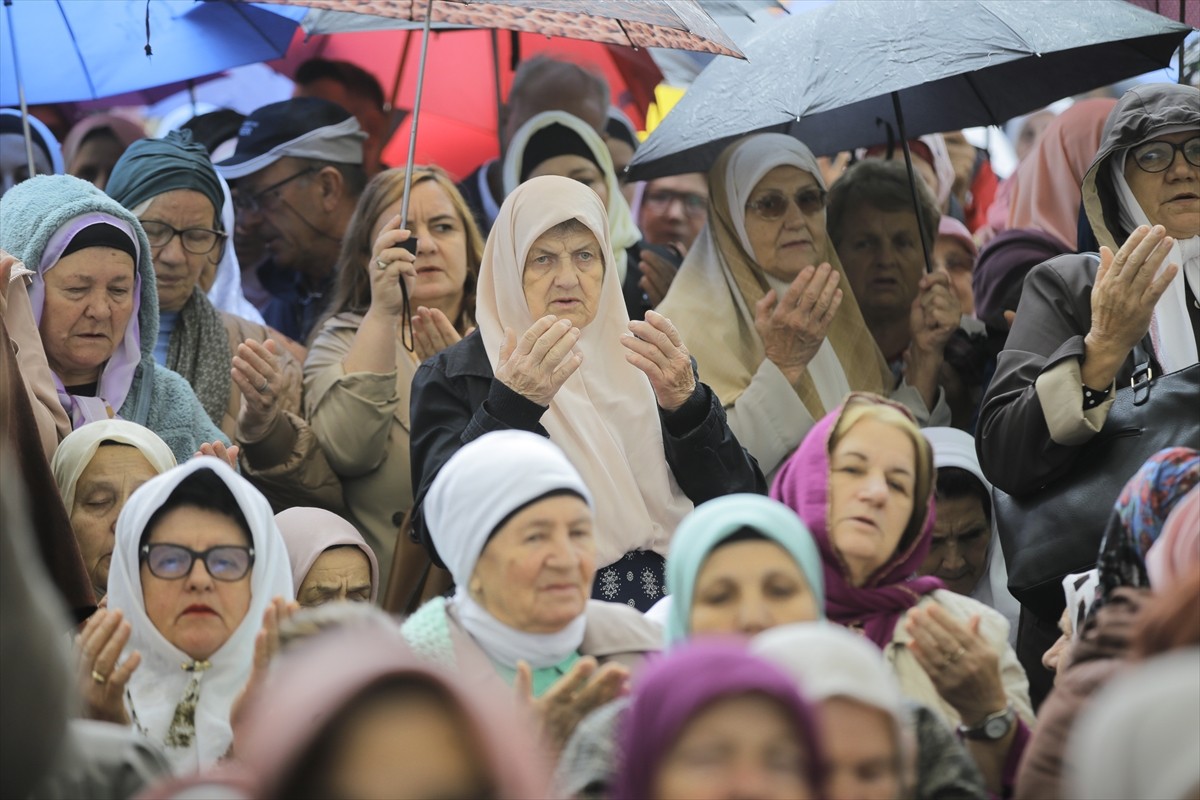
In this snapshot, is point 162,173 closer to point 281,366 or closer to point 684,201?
point 281,366

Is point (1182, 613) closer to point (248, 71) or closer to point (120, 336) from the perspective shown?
point (120, 336)

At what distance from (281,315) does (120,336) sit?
176cm

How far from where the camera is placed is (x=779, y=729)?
330 cm

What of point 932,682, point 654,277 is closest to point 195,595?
point 932,682

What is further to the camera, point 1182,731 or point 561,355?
point 561,355

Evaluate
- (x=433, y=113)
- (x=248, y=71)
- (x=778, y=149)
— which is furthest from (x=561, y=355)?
(x=248, y=71)

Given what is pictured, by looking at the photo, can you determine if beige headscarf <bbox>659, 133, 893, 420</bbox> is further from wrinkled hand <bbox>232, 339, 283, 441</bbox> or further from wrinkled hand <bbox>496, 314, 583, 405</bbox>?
wrinkled hand <bbox>232, 339, 283, 441</bbox>

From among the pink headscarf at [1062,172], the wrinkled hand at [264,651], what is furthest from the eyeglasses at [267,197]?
the wrinkled hand at [264,651]

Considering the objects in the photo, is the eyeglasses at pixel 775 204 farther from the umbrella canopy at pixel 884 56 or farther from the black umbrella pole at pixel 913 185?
the black umbrella pole at pixel 913 185

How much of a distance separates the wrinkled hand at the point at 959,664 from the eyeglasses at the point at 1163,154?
193cm

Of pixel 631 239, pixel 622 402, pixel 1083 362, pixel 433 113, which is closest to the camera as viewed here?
pixel 1083 362

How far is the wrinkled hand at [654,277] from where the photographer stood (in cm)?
720

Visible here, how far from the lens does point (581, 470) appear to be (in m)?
5.44

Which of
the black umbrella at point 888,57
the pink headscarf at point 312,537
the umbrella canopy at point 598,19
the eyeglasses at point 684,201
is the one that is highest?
the umbrella canopy at point 598,19
